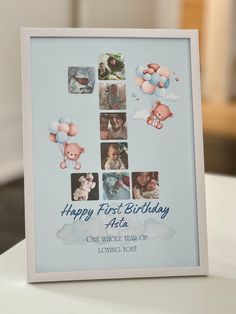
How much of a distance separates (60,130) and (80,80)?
68 millimetres

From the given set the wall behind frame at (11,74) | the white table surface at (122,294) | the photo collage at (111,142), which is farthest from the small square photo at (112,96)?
the wall behind frame at (11,74)

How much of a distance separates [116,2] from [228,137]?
136 cm

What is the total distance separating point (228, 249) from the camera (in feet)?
2.65

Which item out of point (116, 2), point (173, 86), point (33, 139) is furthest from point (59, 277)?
point (116, 2)

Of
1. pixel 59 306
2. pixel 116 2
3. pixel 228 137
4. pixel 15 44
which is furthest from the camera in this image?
pixel 228 137

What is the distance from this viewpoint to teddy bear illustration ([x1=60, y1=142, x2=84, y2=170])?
70cm

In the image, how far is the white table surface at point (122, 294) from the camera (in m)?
0.63

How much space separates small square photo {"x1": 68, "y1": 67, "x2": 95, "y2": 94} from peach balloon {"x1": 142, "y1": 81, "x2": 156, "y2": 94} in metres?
0.06

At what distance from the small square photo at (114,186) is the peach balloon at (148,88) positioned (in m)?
0.11

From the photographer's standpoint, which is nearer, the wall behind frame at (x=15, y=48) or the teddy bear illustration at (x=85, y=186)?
the teddy bear illustration at (x=85, y=186)

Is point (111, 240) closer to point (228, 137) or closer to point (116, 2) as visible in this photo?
point (116, 2)

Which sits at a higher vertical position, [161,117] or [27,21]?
[27,21]

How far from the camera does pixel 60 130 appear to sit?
698 millimetres

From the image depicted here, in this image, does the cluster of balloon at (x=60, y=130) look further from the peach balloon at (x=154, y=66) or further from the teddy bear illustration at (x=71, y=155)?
the peach balloon at (x=154, y=66)
